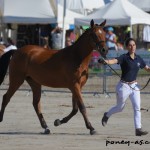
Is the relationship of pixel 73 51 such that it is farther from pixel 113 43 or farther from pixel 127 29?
pixel 127 29

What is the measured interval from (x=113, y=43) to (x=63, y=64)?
17088mm

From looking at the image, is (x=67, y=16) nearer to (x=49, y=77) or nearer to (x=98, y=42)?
(x=49, y=77)

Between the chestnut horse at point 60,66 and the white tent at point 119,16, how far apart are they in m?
16.0

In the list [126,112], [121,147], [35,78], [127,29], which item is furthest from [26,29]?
[121,147]

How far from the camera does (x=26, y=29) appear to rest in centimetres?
3775

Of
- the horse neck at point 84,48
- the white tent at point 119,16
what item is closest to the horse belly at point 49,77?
the horse neck at point 84,48

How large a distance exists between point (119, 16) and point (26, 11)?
163 inches

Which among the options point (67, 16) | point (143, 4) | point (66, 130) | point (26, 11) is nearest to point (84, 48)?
point (66, 130)

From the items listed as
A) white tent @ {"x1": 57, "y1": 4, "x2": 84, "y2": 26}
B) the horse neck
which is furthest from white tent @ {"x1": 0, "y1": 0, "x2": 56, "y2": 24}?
the horse neck

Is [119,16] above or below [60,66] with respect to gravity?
below

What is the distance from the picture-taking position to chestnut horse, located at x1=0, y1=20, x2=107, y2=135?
13.5 m

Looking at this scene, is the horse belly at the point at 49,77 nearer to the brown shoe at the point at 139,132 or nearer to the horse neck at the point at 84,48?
the horse neck at the point at 84,48

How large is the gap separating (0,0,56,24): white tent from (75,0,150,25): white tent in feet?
4.58

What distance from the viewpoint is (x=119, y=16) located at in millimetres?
31016
